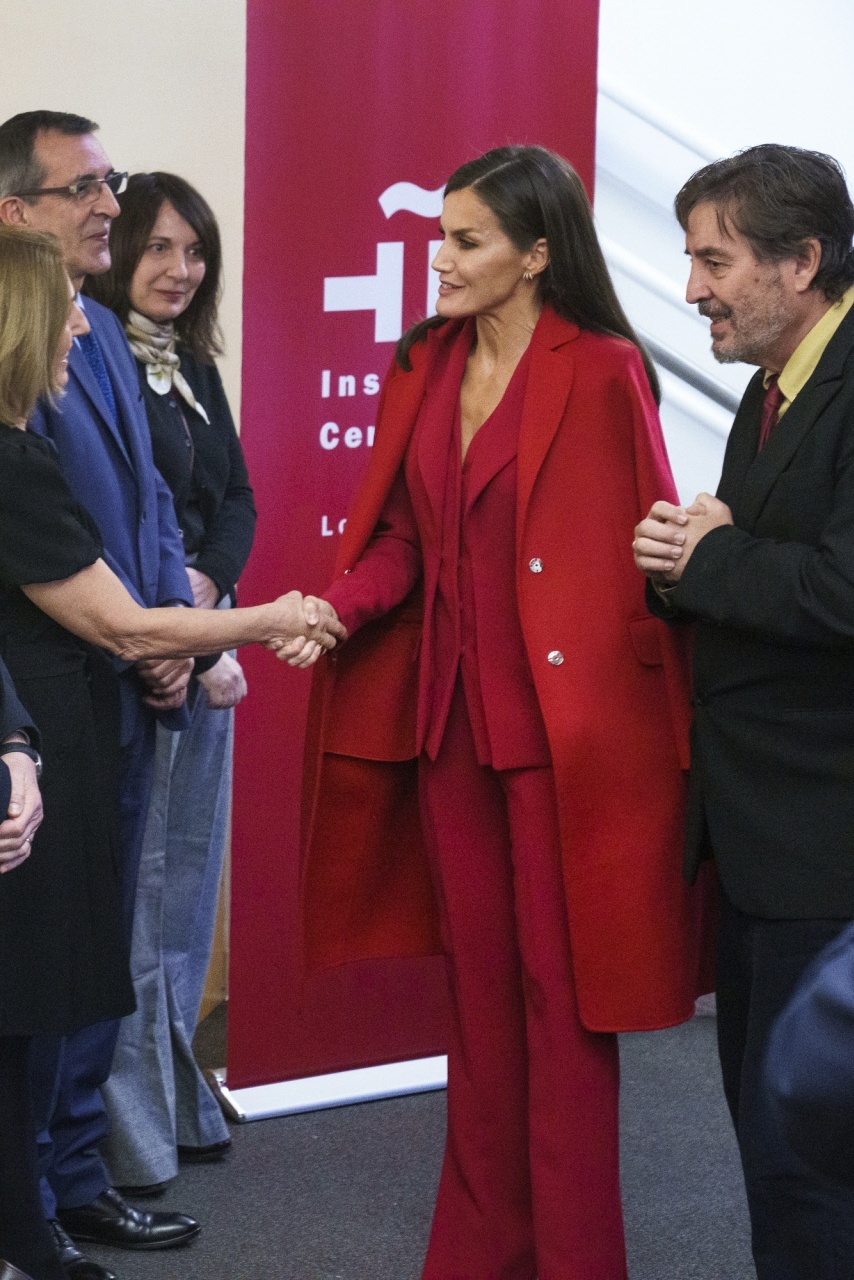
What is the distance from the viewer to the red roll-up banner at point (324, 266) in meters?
3.24

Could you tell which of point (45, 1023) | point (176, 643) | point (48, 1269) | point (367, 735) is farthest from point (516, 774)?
point (48, 1269)

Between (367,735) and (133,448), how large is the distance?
0.66 metres

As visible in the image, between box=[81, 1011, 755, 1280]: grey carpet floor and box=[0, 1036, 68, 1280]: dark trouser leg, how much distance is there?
1.50 ft

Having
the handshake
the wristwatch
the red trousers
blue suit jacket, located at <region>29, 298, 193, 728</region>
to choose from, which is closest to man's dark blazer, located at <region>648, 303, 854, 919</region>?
the red trousers

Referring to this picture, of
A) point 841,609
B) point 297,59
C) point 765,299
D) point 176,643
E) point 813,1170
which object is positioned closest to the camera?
point 813,1170

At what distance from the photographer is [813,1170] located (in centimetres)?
114

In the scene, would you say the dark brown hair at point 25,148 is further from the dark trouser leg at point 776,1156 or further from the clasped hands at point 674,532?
the dark trouser leg at point 776,1156

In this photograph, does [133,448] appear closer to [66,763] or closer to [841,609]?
[66,763]

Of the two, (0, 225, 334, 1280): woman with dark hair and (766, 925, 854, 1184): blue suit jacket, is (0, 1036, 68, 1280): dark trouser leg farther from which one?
(766, 925, 854, 1184): blue suit jacket

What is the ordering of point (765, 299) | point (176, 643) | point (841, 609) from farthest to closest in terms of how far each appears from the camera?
1. point (176, 643)
2. point (765, 299)
3. point (841, 609)

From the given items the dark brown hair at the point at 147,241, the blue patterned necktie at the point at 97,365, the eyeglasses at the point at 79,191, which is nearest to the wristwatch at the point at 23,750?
the blue patterned necktie at the point at 97,365

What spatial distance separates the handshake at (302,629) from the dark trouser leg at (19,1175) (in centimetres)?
71

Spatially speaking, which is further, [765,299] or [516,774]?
[516,774]

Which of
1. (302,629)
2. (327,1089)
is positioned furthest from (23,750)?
(327,1089)
